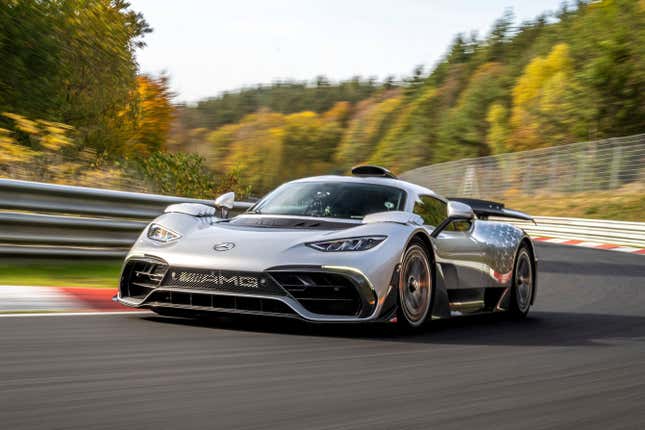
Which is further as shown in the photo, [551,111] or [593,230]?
[551,111]

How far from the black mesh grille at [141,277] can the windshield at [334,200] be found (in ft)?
4.19

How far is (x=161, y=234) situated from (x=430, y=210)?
2.14 m

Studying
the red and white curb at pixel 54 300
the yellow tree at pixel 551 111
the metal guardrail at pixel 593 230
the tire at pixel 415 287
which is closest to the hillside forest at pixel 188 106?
the yellow tree at pixel 551 111

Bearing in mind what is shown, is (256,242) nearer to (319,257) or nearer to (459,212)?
(319,257)

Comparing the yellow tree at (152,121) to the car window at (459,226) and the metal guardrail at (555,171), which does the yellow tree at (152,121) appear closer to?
the metal guardrail at (555,171)

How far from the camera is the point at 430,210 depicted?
796 centimetres

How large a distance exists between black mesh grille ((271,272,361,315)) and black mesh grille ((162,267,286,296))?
0.23 ft

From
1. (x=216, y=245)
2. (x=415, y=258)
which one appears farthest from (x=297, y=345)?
(x=415, y=258)

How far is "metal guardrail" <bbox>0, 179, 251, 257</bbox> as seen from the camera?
30.4 feet

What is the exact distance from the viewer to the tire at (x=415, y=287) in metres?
6.81

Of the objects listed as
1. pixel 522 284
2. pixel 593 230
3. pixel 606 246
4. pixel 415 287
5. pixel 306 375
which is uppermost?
pixel 415 287

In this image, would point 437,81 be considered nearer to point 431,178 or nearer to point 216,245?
point 431,178

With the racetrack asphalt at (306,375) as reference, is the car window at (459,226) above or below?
above

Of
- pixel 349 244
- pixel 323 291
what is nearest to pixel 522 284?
pixel 349 244
